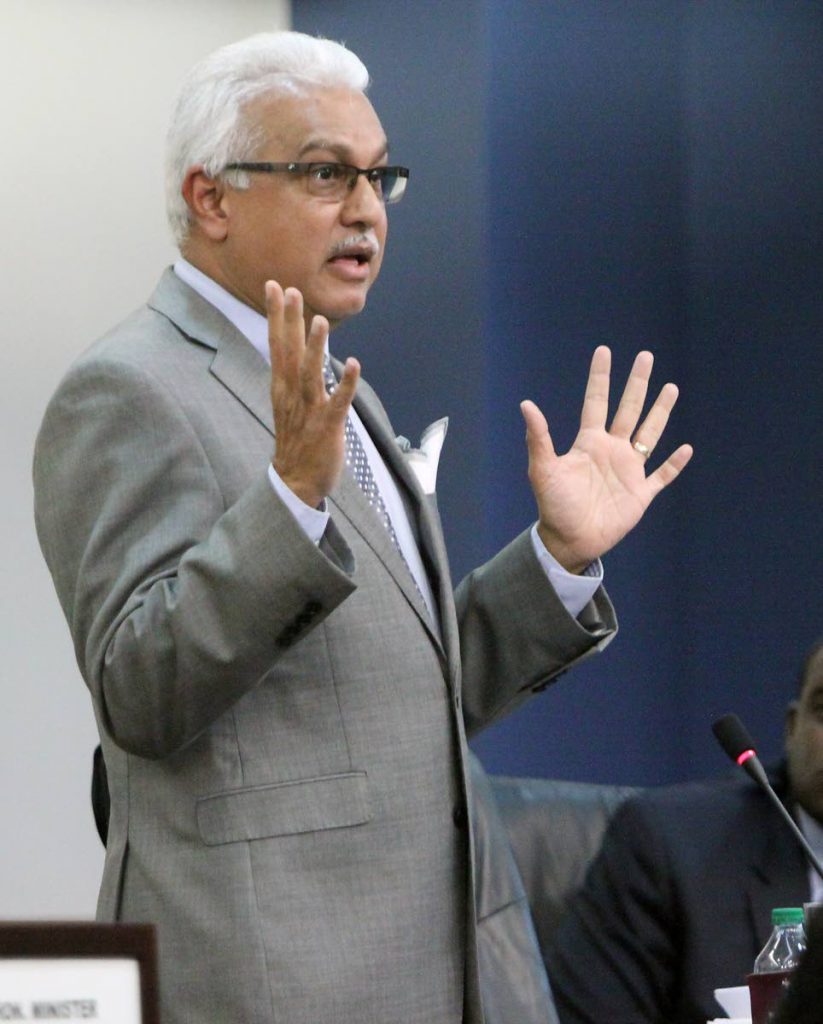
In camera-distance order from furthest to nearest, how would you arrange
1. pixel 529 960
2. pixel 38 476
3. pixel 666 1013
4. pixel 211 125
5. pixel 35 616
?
1. pixel 35 616
2. pixel 666 1013
3. pixel 529 960
4. pixel 211 125
5. pixel 38 476

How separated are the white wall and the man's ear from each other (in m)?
2.07

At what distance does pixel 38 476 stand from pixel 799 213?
8.27 feet

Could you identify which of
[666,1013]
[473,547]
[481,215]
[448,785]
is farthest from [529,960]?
[481,215]

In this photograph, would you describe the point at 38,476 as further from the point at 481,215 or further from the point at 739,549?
the point at 739,549

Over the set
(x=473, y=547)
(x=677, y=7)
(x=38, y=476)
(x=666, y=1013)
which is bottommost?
(x=666, y=1013)

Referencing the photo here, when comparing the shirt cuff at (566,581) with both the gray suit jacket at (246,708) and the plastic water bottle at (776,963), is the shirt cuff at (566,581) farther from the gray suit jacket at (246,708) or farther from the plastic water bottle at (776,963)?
the plastic water bottle at (776,963)

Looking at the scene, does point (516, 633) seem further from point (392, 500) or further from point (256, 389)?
point (256, 389)

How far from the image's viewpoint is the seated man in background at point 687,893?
265 centimetres

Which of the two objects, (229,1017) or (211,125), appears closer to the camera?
(229,1017)

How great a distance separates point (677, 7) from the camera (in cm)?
403

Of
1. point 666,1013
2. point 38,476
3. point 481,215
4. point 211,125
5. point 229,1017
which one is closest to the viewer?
point 229,1017

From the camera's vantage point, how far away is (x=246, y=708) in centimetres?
174

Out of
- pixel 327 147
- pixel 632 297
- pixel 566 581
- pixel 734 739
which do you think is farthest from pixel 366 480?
pixel 632 297

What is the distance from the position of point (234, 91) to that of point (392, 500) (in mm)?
481
